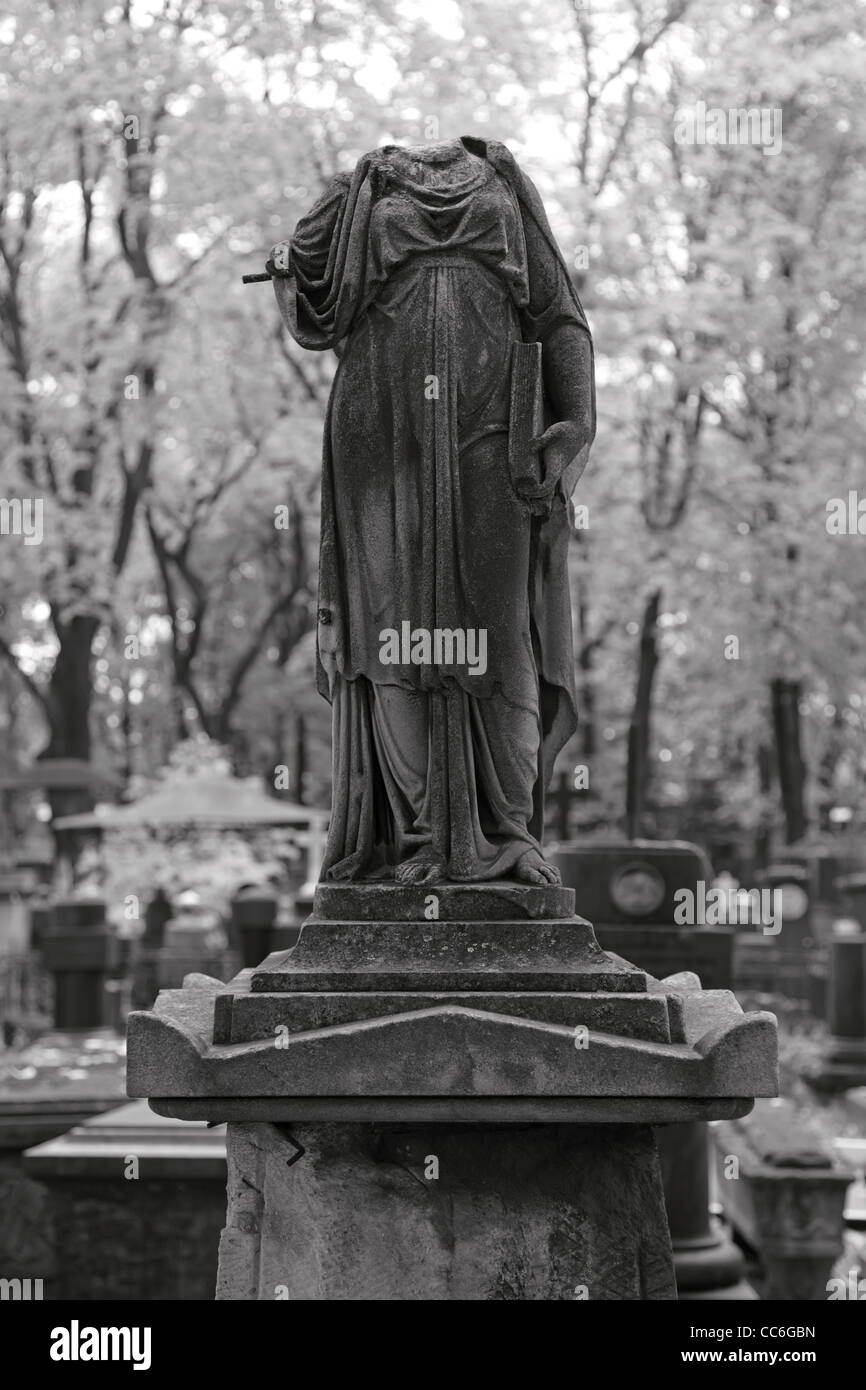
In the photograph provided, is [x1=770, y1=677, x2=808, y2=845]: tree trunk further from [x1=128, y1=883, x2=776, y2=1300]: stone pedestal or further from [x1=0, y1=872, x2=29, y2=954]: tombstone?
[x1=128, y1=883, x2=776, y2=1300]: stone pedestal

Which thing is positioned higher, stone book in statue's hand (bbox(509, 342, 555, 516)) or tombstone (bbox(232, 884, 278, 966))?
stone book in statue's hand (bbox(509, 342, 555, 516))

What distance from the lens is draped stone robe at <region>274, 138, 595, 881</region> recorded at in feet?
16.6

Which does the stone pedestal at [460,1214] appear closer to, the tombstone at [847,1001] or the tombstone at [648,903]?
the tombstone at [648,903]

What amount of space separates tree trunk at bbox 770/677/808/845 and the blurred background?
0.07 meters

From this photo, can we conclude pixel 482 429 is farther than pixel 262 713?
No

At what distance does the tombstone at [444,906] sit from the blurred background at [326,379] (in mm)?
8413

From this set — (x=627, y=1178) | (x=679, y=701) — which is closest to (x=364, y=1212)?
(x=627, y=1178)

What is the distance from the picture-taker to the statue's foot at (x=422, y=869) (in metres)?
4.94

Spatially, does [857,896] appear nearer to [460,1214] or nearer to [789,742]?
[789,742]

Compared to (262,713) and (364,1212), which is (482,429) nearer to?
(364,1212)

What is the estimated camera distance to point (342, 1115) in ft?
14.9

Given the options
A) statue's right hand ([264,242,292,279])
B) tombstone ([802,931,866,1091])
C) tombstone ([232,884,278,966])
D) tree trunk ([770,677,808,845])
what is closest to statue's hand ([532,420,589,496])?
statue's right hand ([264,242,292,279])

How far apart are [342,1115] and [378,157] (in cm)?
295

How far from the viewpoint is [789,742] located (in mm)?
27938
